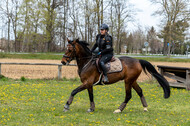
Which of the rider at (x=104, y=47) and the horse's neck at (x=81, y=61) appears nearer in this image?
the rider at (x=104, y=47)

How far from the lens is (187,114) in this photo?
7012 millimetres

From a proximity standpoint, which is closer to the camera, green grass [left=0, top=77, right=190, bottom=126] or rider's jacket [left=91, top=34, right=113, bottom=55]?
green grass [left=0, top=77, right=190, bottom=126]

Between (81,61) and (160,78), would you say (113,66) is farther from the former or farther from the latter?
(160,78)

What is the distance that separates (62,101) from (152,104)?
3496mm

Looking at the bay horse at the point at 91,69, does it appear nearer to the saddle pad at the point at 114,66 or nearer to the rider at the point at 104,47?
the saddle pad at the point at 114,66

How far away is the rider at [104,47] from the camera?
7.07m

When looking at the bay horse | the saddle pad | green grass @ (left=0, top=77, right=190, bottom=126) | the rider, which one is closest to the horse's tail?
the bay horse

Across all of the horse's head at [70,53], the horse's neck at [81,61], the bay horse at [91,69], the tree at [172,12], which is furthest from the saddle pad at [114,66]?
the tree at [172,12]

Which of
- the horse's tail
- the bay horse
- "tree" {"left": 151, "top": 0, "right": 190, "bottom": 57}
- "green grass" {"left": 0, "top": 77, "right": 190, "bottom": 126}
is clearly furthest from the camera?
"tree" {"left": 151, "top": 0, "right": 190, "bottom": 57}

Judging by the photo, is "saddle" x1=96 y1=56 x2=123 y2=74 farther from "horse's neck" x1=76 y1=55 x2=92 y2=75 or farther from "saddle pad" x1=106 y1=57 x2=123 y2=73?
"horse's neck" x1=76 y1=55 x2=92 y2=75

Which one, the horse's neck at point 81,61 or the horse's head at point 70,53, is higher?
the horse's head at point 70,53

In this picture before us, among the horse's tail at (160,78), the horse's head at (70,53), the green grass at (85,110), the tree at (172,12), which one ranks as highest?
the tree at (172,12)

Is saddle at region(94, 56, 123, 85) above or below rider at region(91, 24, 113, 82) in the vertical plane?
below

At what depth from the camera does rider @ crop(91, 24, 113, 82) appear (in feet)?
23.2
